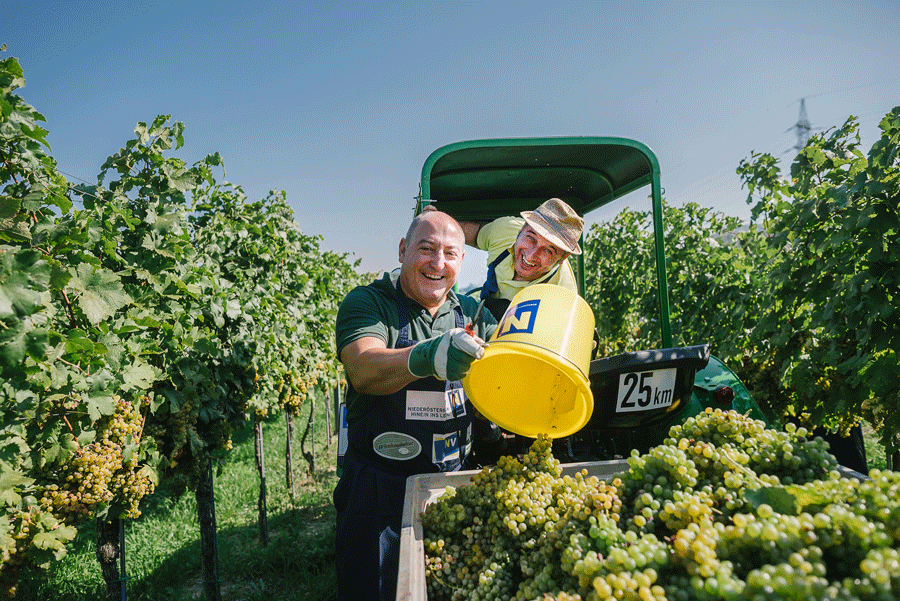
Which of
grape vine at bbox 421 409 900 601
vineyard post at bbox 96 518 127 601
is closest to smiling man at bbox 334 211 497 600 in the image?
grape vine at bbox 421 409 900 601

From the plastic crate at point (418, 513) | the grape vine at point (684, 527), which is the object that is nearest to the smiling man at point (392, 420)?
the plastic crate at point (418, 513)

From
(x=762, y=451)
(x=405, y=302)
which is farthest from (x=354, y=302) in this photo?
(x=762, y=451)

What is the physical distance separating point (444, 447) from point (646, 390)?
2.95 ft

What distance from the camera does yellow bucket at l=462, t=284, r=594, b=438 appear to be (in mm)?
1447

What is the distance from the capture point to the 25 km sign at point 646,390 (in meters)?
1.97

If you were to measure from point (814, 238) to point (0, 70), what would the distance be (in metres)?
4.05

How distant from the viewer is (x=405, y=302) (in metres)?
2.19

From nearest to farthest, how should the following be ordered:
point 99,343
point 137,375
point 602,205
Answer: point 99,343 < point 137,375 < point 602,205

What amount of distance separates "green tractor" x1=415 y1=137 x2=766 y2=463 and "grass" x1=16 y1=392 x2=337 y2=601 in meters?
2.76

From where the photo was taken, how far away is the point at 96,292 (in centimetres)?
183

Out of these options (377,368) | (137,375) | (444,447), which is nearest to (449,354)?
(377,368)

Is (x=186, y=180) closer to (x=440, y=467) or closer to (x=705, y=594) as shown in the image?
(x=440, y=467)

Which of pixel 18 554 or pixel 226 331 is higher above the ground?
pixel 226 331

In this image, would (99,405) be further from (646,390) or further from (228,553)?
(228,553)
